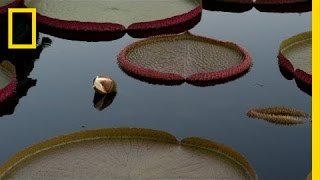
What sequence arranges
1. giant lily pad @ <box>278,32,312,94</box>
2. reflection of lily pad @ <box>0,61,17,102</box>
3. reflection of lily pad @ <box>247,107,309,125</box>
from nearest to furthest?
reflection of lily pad @ <box>247,107,309,125</box>
reflection of lily pad @ <box>0,61,17,102</box>
giant lily pad @ <box>278,32,312,94</box>

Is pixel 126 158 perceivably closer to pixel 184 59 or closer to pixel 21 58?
pixel 184 59

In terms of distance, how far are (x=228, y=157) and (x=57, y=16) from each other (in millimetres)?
1939

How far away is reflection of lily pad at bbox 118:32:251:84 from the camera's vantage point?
3316 millimetres

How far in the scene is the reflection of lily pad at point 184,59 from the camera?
3316mm

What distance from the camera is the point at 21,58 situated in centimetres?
359

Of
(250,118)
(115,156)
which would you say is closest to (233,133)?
(250,118)

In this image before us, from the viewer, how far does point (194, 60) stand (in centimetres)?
352

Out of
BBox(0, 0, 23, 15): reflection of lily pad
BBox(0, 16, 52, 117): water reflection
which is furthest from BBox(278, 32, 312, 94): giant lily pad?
BBox(0, 0, 23, 15): reflection of lily pad

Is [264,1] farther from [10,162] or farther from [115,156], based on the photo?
[10,162]

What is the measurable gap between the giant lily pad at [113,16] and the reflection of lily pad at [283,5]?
1.56ft

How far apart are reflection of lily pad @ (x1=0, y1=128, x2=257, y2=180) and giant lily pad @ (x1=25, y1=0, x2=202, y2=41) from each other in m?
1.27

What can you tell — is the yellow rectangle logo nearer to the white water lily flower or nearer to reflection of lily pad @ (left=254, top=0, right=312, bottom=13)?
the white water lily flower

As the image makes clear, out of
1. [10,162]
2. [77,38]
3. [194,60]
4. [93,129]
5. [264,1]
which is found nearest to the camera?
[10,162]

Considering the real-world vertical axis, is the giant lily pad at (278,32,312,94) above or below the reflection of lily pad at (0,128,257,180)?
above
